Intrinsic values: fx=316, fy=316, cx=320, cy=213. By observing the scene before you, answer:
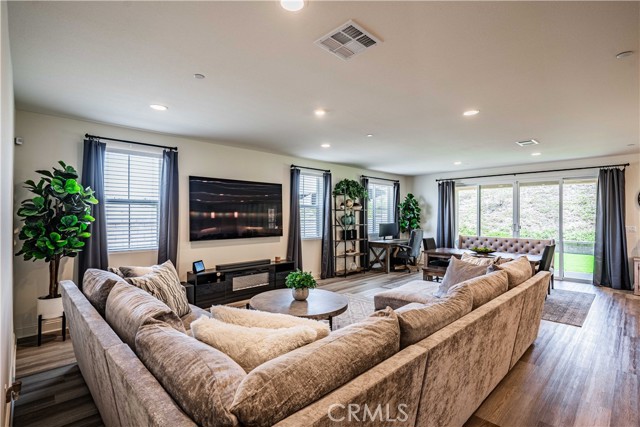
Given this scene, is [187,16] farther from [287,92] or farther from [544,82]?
[544,82]

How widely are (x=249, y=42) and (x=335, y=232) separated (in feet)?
16.7

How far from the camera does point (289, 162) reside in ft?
19.5

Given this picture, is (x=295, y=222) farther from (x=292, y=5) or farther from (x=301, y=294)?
(x=292, y=5)

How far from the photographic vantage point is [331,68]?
2432 mm

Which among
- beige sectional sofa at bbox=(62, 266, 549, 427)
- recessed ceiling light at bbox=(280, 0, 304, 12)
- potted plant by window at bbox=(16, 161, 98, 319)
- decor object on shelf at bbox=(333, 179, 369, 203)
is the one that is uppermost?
recessed ceiling light at bbox=(280, 0, 304, 12)

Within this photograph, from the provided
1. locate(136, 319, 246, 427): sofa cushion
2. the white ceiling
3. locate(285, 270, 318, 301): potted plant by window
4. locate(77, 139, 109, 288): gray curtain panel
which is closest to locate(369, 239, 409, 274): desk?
the white ceiling

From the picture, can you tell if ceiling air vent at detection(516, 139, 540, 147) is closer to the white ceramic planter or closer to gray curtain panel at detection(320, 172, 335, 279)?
gray curtain panel at detection(320, 172, 335, 279)

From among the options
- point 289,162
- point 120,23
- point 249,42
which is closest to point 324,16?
point 249,42

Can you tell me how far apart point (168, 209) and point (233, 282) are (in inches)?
54.5

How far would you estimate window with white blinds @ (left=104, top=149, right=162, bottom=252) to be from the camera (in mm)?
3965

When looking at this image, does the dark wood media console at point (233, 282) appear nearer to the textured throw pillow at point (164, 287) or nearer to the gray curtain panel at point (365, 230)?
the textured throw pillow at point (164, 287)

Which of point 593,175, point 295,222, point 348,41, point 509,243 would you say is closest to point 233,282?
point 295,222

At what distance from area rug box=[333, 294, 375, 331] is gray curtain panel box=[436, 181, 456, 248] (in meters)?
3.90

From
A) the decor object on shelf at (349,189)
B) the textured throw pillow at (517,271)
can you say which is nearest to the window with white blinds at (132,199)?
the decor object on shelf at (349,189)
